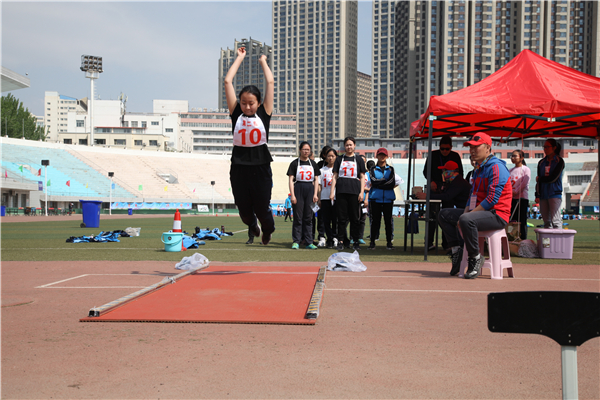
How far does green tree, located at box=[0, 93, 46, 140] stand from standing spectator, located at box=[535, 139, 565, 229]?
285 feet

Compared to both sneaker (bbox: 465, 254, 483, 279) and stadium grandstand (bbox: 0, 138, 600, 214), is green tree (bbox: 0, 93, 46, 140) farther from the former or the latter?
sneaker (bbox: 465, 254, 483, 279)

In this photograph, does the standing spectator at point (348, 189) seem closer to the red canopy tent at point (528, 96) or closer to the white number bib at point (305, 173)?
the white number bib at point (305, 173)

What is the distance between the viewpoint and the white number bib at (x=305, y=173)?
35.0ft

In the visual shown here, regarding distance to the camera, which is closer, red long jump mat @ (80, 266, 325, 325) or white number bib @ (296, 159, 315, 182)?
red long jump mat @ (80, 266, 325, 325)

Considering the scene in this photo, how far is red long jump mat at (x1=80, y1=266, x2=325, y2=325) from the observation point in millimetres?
4211

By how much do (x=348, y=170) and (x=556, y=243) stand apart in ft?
13.7

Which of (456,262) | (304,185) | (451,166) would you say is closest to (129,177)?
(304,185)

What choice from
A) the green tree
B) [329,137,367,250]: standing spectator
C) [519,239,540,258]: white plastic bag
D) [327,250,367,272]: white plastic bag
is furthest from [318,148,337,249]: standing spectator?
the green tree

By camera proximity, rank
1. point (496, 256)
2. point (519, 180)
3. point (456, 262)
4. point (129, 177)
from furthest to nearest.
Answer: point (129, 177) < point (519, 180) < point (456, 262) < point (496, 256)

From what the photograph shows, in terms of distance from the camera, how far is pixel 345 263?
7590mm

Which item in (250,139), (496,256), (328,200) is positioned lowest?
(496,256)

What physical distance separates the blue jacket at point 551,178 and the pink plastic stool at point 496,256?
13.4 feet

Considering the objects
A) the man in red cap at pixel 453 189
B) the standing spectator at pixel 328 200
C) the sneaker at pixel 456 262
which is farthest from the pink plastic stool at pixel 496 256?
the standing spectator at pixel 328 200

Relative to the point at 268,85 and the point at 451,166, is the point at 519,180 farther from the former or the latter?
the point at 268,85
